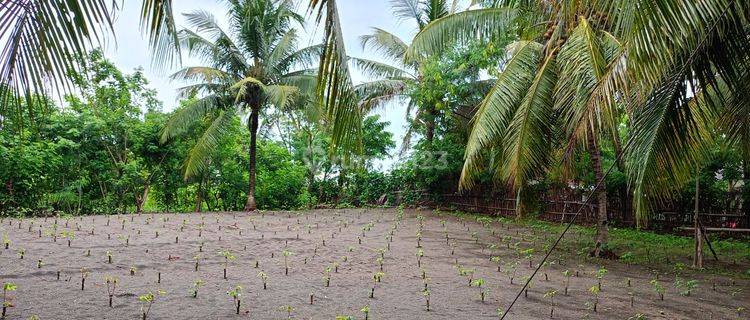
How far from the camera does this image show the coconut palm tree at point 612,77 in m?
3.55

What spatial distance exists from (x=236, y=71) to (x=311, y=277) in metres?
9.47

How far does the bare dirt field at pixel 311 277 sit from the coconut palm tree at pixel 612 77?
1.18m

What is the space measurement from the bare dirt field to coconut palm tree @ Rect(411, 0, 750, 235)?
1180 mm

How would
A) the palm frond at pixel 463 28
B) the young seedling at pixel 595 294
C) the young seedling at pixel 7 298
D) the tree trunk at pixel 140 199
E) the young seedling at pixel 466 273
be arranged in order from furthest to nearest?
the tree trunk at pixel 140 199, the palm frond at pixel 463 28, the young seedling at pixel 466 273, the young seedling at pixel 595 294, the young seedling at pixel 7 298

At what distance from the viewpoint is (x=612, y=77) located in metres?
5.09

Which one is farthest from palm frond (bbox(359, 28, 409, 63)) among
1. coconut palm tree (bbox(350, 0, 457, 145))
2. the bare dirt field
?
the bare dirt field

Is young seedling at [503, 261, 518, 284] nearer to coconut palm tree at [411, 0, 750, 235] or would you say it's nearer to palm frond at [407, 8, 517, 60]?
Result: coconut palm tree at [411, 0, 750, 235]

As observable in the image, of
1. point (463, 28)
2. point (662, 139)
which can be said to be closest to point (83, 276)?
point (662, 139)

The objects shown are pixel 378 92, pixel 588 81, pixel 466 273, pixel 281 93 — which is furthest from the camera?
pixel 378 92

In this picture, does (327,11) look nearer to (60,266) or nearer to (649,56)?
(649,56)

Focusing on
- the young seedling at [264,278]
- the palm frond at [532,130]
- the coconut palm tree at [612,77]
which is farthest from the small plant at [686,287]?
the young seedling at [264,278]

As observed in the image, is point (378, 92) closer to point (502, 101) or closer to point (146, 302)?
point (502, 101)

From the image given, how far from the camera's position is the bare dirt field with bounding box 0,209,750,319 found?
4.66m

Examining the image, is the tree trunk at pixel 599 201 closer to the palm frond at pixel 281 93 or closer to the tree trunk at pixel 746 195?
the tree trunk at pixel 746 195
